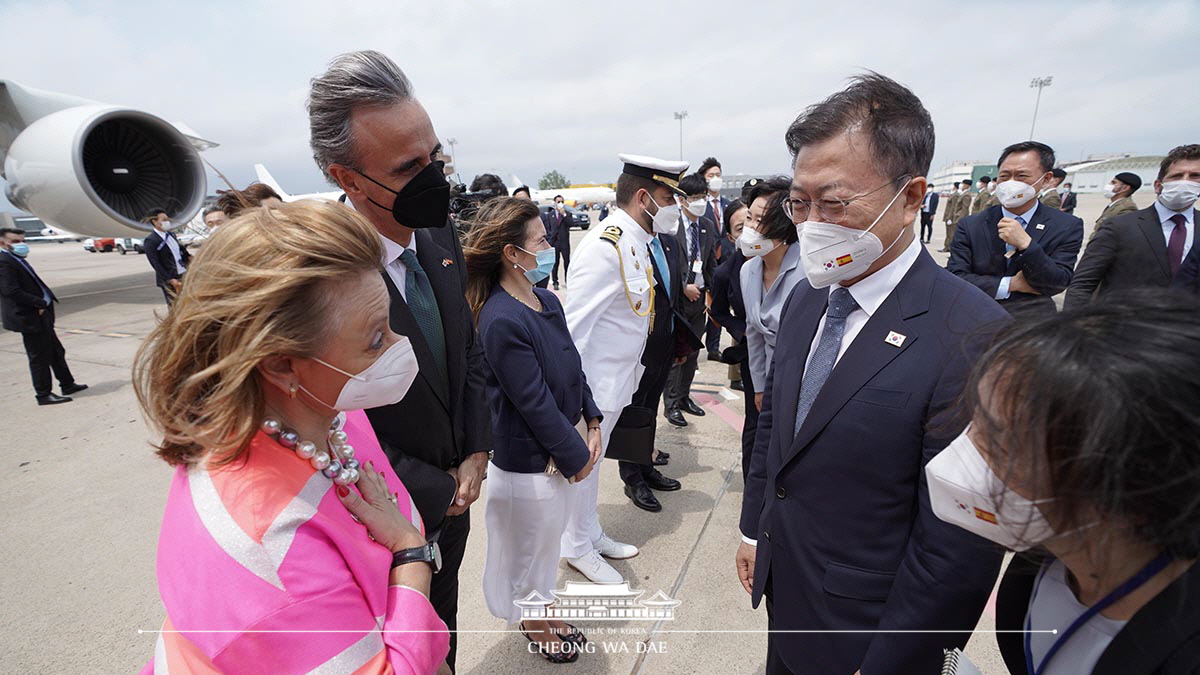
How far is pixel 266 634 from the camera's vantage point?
0.78 meters

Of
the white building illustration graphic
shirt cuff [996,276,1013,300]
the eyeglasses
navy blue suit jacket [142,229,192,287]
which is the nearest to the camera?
the eyeglasses

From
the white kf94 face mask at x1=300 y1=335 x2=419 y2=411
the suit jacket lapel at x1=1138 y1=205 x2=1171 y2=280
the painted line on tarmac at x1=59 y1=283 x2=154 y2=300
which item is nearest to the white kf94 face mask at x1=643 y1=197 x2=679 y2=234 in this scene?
the white kf94 face mask at x1=300 y1=335 x2=419 y2=411

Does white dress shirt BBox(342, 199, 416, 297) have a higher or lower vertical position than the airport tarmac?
higher

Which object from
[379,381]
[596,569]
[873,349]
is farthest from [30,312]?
[873,349]

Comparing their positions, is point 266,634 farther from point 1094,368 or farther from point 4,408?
point 4,408

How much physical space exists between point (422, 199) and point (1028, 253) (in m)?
3.60

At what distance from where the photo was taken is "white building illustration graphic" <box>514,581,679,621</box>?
2.55m

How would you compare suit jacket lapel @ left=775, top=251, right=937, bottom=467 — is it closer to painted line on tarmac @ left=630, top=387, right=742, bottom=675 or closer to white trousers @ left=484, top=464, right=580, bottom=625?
white trousers @ left=484, top=464, right=580, bottom=625

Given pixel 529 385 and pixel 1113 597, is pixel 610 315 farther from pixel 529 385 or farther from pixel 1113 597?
pixel 1113 597

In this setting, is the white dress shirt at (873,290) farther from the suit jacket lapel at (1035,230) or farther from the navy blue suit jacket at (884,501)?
the suit jacket lapel at (1035,230)

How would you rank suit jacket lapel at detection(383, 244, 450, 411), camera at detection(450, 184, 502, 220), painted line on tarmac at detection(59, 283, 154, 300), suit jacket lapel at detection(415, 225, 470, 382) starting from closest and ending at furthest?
suit jacket lapel at detection(383, 244, 450, 411), suit jacket lapel at detection(415, 225, 470, 382), camera at detection(450, 184, 502, 220), painted line on tarmac at detection(59, 283, 154, 300)

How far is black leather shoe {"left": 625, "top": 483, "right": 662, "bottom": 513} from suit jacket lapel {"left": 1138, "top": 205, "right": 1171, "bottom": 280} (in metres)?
3.83

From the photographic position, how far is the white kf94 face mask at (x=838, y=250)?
1.40 meters

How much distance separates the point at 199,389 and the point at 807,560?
1.46 m
